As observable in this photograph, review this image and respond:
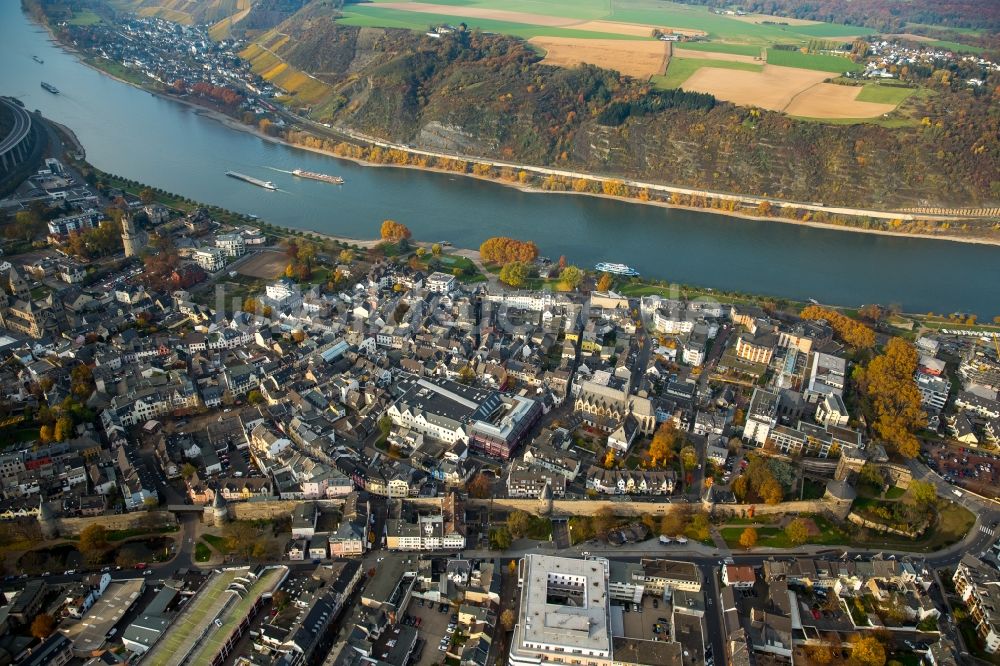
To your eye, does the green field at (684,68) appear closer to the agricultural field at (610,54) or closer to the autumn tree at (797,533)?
the agricultural field at (610,54)

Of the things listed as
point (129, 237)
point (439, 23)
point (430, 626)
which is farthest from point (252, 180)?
point (439, 23)

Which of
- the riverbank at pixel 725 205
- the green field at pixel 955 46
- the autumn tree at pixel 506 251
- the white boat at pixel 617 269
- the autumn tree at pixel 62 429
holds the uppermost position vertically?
the green field at pixel 955 46

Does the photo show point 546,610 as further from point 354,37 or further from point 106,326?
point 354,37

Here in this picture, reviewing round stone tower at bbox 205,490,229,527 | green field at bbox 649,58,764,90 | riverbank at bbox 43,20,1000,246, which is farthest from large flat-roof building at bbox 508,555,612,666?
green field at bbox 649,58,764,90

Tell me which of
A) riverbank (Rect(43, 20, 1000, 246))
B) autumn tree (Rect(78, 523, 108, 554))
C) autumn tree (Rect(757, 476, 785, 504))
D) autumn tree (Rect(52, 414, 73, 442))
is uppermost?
riverbank (Rect(43, 20, 1000, 246))

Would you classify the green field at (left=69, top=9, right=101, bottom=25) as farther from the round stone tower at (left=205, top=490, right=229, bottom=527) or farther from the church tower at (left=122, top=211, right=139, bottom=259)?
the round stone tower at (left=205, top=490, right=229, bottom=527)

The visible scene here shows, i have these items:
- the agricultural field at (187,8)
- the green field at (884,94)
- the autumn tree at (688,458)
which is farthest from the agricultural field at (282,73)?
the autumn tree at (688,458)
